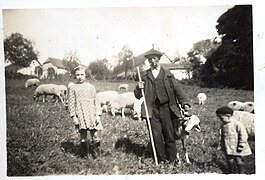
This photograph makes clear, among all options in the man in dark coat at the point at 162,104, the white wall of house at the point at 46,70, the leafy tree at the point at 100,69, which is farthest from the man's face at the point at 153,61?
the white wall of house at the point at 46,70

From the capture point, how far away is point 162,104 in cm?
100

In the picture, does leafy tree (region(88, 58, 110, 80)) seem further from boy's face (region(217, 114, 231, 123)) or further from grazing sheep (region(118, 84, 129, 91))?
boy's face (region(217, 114, 231, 123))

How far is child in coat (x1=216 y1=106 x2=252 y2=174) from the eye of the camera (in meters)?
1.00

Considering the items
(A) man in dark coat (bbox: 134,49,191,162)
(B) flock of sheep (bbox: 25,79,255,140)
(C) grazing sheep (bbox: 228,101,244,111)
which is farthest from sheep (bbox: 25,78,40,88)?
(C) grazing sheep (bbox: 228,101,244,111)

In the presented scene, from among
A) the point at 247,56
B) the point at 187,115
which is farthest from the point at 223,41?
the point at 187,115

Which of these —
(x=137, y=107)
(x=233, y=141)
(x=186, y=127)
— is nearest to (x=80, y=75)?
(x=137, y=107)

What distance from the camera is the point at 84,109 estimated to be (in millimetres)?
1017

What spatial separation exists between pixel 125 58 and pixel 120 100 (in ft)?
0.33

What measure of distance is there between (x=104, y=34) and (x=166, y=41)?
0.15 m

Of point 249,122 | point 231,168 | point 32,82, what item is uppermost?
point 32,82

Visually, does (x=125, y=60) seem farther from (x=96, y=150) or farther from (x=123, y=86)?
(x=96, y=150)

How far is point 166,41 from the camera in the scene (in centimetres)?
101

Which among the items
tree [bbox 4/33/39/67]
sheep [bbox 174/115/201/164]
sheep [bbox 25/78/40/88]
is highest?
A: tree [bbox 4/33/39/67]

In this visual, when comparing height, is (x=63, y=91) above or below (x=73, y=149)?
above
